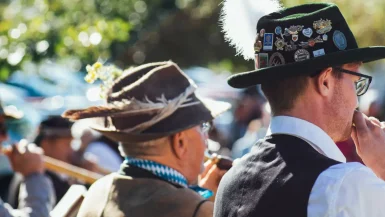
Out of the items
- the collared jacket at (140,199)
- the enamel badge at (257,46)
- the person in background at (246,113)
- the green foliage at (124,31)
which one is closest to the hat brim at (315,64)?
the enamel badge at (257,46)

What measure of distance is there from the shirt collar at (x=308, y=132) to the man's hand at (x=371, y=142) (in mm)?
130

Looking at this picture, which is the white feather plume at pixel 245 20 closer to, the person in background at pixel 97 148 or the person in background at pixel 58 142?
the person in background at pixel 58 142

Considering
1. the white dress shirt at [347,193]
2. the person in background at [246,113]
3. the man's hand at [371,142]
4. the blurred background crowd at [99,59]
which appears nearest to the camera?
the white dress shirt at [347,193]

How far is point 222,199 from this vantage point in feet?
9.17

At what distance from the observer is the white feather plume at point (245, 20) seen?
2.96 meters

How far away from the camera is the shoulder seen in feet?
7.88

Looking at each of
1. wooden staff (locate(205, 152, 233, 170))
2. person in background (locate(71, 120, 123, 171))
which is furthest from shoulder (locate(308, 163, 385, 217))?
person in background (locate(71, 120, 123, 171))

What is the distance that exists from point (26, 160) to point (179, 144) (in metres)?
1.38

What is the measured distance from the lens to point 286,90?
2.72m

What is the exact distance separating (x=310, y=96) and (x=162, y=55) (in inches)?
746

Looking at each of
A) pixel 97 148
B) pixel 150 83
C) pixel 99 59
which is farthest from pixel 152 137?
pixel 97 148

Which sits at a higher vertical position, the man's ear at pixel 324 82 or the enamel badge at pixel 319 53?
the enamel badge at pixel 319 53

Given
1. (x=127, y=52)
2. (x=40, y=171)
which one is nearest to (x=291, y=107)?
(x=40, y=171)

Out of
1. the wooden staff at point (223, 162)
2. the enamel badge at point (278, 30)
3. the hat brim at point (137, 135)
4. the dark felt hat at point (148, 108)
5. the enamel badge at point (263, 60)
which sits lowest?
the wooden staff at point (223, 162)
